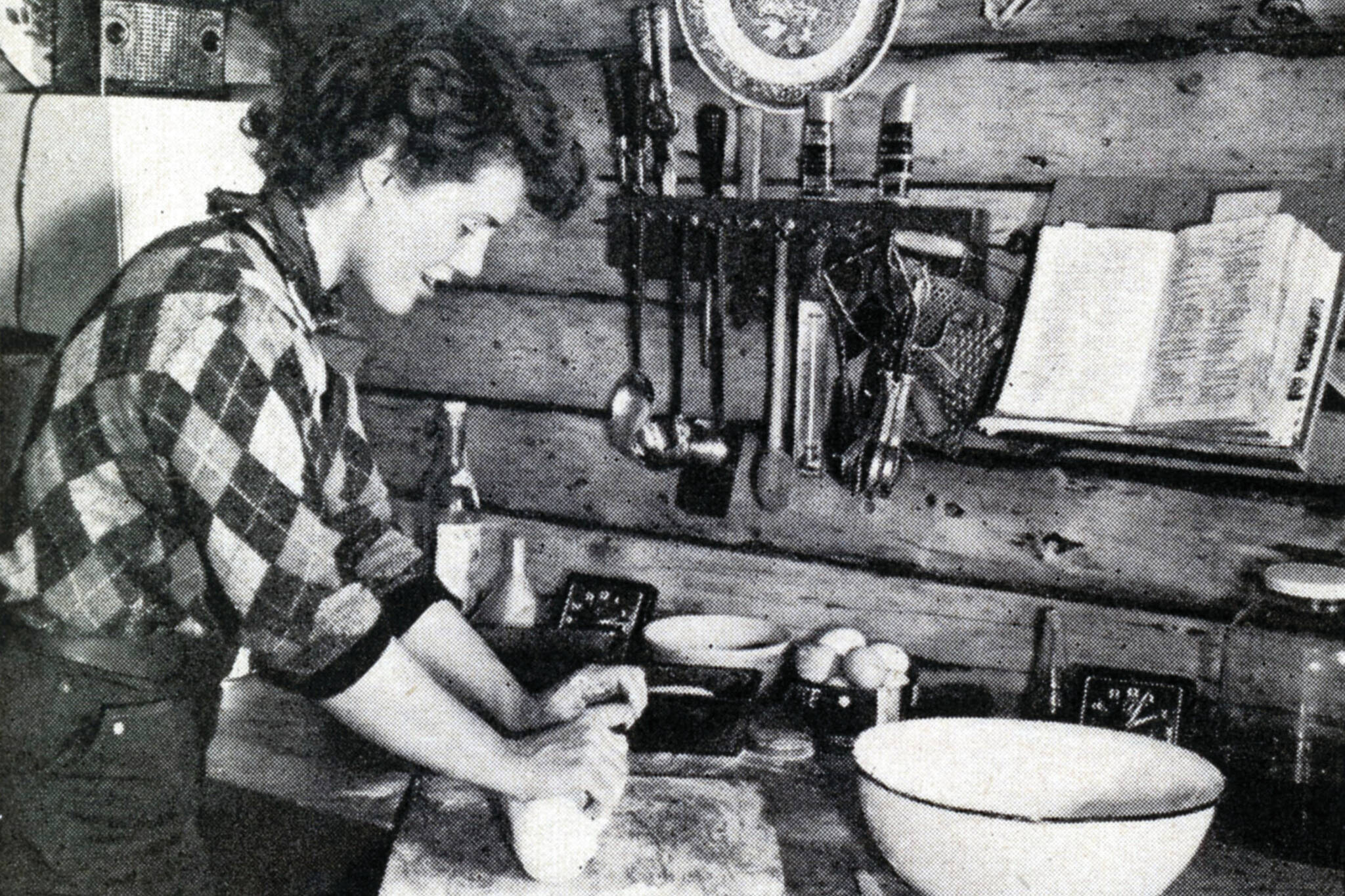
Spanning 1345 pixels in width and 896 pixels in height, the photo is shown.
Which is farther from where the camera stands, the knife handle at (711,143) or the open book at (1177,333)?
the knife handle at (711,143)

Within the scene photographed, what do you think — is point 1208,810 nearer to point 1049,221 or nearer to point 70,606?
point 1049,221

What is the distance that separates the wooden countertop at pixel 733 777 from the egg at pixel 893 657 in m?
0.14

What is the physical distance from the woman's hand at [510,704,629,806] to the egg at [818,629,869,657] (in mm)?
470

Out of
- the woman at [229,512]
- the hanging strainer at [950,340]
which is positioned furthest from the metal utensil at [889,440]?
the woman at [229,512]

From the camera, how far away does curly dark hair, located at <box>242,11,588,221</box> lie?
1.30 m

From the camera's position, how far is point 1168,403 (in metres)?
1.30

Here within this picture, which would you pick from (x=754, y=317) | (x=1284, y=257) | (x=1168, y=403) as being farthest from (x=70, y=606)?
(x=1284, y=257)

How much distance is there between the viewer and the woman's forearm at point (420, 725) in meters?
1.12

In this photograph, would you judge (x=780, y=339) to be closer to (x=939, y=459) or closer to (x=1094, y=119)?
(x=939, y=459)

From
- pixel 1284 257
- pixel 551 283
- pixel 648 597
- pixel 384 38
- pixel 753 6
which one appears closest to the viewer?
pixel 1284 257

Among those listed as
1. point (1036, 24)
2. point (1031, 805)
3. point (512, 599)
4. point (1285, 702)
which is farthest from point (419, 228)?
point (1285, 702)

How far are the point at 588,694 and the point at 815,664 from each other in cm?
33

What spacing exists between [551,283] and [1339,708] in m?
1.31

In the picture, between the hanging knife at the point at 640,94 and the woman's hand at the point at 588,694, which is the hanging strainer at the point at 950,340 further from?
the woman's hand at the point at 588,694
